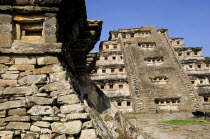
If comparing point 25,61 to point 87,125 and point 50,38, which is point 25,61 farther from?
point 87,125

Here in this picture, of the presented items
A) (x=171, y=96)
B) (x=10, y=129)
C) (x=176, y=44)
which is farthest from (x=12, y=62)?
(x=176, y=44)

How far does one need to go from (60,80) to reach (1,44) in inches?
50.5

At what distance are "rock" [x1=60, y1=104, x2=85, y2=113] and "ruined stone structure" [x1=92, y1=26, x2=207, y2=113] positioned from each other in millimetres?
16001

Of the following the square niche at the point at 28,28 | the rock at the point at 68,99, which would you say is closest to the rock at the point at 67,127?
the rock at the point at 68,99

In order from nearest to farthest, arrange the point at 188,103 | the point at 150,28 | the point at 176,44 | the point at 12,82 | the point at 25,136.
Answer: the point at 25,136, the point at 12,82, the point at 188,103, the point at 176,44, the point at 150,28

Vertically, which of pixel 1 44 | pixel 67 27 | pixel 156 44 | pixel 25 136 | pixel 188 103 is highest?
pixel 156 44

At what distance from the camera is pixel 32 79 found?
3396 mm

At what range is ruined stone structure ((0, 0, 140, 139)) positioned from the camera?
9.72 ft

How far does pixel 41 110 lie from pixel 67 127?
0.51m

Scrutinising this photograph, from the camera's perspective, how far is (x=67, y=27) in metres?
4.53

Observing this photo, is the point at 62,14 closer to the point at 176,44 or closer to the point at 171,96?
the point at 171,96

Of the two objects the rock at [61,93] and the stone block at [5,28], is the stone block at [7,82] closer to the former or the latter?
the rock at [61,93]

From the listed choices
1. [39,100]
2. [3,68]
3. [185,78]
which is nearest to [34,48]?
[3,68]

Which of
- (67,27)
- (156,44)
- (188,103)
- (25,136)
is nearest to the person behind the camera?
(25,136)
